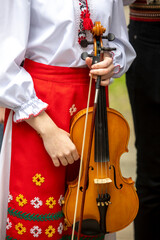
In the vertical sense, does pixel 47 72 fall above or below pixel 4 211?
above

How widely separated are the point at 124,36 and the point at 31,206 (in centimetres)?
68

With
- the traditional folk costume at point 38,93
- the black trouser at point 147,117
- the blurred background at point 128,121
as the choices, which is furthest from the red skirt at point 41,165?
the blurred background at point 128,121

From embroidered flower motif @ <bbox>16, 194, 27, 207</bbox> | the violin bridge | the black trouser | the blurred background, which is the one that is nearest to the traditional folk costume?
embroidered flower motif @ <bbox>16, 194, 27, 207</bbox>

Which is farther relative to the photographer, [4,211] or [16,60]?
[4,211]

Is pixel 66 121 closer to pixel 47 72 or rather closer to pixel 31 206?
pixel 47 72

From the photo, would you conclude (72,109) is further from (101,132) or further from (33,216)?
(33,216)

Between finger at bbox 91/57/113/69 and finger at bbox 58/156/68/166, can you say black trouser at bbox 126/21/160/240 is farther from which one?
finger at bbox 58/156/68/166

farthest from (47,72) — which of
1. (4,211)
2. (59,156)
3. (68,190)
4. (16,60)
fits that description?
(4,211)

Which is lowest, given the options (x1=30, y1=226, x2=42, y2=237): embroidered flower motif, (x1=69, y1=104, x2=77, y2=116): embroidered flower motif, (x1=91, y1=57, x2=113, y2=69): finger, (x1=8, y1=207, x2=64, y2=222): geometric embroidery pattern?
(x1=30, y1=226, x2=42, y2=237): embroidered flower motif

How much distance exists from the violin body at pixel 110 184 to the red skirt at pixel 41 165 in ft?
0.15

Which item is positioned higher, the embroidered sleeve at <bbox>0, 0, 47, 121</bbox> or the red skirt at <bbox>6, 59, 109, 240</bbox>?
the embroidered sleeve at <bbox>0, 0, 47, 121</bbox>

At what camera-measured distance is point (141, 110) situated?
2020 mm

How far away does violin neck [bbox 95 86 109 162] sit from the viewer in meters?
1.38

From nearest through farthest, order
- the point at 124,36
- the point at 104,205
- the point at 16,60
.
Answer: the point at 16,60
the point at 104,205
the point at 124,36
